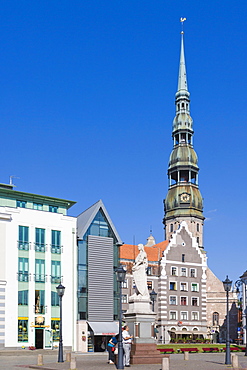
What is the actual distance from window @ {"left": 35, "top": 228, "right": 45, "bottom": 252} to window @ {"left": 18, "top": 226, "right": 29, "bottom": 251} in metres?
1.16

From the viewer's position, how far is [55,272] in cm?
6275

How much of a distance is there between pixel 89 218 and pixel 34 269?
9150 mm

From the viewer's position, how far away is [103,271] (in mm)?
66625

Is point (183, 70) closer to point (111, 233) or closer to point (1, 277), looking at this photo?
point (111, 233)

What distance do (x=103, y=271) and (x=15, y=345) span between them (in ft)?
44.8

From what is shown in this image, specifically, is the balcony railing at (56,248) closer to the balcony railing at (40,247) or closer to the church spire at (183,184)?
the balcony railing at (40,247)

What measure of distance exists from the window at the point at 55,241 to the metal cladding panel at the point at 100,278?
4.07 m

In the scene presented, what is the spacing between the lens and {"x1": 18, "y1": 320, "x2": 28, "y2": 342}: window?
192 feet

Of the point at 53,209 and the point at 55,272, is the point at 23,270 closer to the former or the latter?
the point at 55,272

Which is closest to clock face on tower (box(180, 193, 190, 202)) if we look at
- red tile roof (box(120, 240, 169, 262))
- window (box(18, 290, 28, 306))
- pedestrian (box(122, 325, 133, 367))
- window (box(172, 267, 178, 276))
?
red tile roof (box(120, 240, 169, 262))

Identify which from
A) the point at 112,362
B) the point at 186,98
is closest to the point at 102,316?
the point at 112,362

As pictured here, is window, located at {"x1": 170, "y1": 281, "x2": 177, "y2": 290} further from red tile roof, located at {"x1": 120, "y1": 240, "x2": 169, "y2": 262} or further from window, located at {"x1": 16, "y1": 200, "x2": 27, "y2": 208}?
window, located at {"x1": 16, "y1": 200, "x2": 27, "y2": 208}

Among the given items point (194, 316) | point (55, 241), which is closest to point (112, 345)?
point (55, 241)

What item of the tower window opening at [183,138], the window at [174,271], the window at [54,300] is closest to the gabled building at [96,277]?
the window at [54,300]
